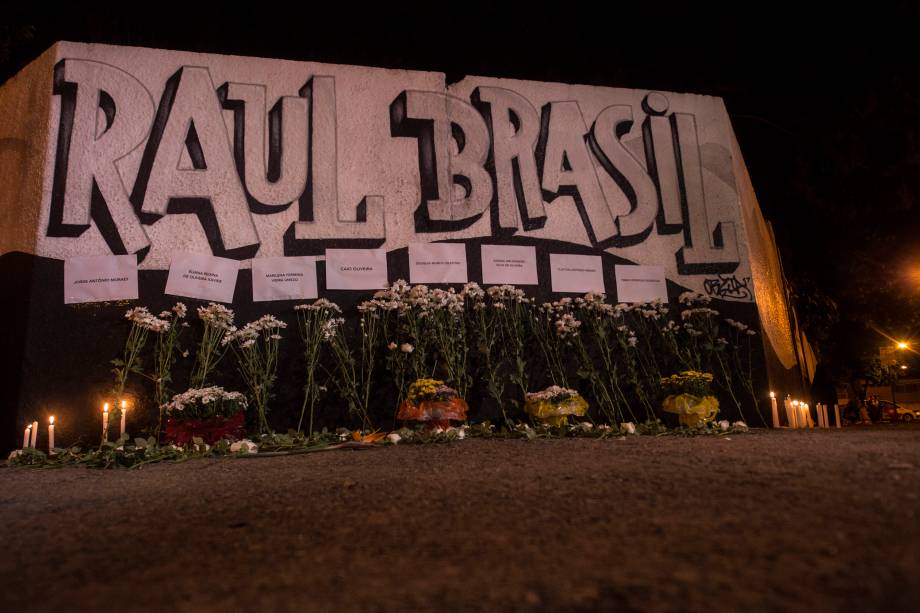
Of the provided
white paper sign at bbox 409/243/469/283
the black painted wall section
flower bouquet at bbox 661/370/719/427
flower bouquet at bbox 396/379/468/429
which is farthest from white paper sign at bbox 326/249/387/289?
flower bouquet at bbox 661/370/719/427

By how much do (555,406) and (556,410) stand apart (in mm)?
42

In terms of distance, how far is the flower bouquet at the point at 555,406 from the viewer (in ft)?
17.6

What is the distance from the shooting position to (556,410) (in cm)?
534

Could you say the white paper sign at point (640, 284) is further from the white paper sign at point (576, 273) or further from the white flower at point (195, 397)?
the white flower at point (195, 397)

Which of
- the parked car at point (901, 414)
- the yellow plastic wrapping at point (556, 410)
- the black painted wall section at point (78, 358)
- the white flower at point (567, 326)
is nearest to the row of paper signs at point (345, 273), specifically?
the black painted wall section at point (78, 358)

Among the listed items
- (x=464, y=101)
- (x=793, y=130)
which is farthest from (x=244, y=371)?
(x=793, y=130)

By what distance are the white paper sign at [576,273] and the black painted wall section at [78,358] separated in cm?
169

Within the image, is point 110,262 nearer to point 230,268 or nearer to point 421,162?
point 230,268

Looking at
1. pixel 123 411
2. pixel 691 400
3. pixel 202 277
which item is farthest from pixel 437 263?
pixel 123 411

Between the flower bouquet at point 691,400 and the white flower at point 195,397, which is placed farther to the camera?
the flower bouquet at point 691,400

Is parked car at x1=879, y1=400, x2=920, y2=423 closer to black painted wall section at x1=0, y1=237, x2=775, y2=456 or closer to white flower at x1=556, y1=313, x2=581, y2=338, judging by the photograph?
white flower at x1=556, y1=313, x2=581, y2=338

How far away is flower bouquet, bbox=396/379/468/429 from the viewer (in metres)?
5.07
